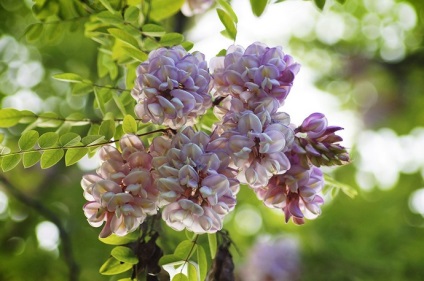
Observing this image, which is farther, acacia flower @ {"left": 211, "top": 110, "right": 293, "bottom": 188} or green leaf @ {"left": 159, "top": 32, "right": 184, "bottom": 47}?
green leaf @ {"left": 159, "top": 32, "right": 184, "bottom": 47}

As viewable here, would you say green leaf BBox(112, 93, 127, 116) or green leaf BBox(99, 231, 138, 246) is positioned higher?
green leaf BBox(112, 93, 127, 116)

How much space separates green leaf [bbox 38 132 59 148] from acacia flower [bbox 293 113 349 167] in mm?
399

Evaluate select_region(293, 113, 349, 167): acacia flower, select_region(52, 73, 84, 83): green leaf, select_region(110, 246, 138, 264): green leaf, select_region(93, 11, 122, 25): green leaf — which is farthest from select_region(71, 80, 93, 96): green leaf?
select_region(293, 113, 349, 167): acacia flower

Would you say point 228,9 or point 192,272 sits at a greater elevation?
point 228,9

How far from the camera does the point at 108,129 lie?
3.41 ft

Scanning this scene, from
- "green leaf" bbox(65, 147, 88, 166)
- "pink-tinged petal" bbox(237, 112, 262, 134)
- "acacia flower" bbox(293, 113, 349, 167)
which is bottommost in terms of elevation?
"green leaf" bbox(65, 147, 88, 166)

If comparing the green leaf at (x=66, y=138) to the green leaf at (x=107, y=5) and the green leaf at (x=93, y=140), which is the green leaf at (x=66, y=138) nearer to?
the green leaf at (x=93, y=140)

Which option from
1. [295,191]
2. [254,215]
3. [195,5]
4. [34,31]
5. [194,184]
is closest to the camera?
[194,184]

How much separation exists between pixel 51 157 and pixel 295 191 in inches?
16.1

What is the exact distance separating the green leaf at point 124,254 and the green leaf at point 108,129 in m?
0.19

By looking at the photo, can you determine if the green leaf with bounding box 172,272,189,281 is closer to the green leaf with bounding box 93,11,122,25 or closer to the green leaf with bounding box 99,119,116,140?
the green leaf with bounding box 99,119,116,140

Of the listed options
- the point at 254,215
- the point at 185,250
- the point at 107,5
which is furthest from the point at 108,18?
the point at 254,215

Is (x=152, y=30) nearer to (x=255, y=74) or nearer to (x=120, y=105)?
(x=120, y=105)

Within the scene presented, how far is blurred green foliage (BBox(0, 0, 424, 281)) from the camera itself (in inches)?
91.4
